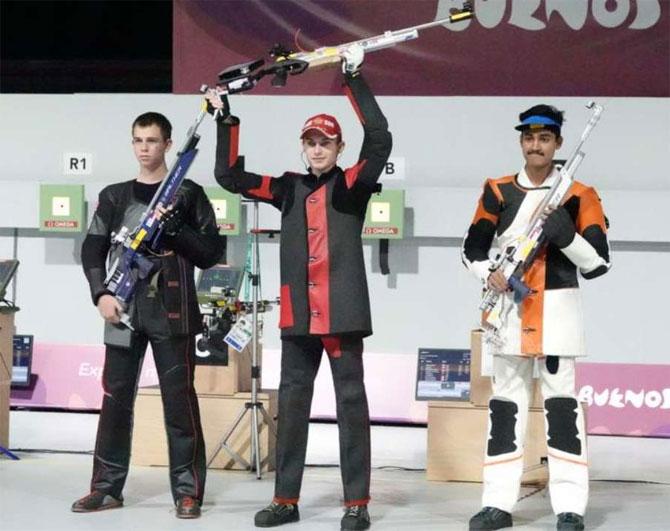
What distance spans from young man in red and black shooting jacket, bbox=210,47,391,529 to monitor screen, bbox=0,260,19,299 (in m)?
1.97

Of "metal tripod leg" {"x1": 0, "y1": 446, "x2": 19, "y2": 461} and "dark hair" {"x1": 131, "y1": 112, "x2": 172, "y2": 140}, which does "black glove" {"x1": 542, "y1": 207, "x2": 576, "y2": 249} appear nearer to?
"dark hair" {"x1": 131, "y1": 112, "x2": 172, "y2": 140}

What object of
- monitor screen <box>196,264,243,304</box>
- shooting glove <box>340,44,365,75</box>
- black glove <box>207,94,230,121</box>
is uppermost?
shooting glove <box>340,44,365,75</box>

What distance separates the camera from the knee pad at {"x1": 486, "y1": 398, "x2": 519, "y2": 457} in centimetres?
479

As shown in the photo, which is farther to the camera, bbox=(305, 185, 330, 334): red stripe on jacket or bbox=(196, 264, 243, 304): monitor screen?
bbox=(196, 264, 243, 304): monitor screen

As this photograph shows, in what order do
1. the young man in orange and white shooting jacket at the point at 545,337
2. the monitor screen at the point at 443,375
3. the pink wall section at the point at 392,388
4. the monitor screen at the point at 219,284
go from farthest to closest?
the pink wall section at the point at 392,388
the monitor screen at the point at 443,375
the monitor screen at the point at 219,284
the young man in orange and white shooting jacket at the point at 545,337

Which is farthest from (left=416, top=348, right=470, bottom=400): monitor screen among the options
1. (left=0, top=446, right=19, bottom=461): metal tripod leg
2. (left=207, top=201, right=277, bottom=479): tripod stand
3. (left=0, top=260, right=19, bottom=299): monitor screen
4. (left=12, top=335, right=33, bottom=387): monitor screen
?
(left=12, top=335, right=33, bottom=387): monitor screen

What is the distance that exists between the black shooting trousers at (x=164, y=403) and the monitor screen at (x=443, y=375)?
5.89ft

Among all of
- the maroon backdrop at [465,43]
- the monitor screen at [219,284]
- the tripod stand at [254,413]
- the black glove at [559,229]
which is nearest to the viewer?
the black glove at [559,229]

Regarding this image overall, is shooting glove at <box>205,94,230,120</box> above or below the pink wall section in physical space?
above

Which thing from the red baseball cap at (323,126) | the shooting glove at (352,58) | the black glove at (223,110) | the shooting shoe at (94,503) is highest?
the shooting glove at (352,58)

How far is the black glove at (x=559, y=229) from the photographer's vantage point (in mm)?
4609

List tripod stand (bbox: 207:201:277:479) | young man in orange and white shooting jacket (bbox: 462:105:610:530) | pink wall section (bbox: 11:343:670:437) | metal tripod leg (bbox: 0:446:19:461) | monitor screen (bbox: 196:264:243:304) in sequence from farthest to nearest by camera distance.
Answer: pink wall section (bbox: 11:343:670:437), monitor screen (bbox: 196:264:243:304), metal tripod leg (bbox: 0:446:19:461), tripod stand (bbox: 207:201:277:479), young man in orange and white shooting jacket (bbox: 462:105:610:530)

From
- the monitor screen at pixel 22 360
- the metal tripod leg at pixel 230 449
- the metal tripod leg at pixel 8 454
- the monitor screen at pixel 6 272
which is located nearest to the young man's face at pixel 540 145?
the metal tripod leg at pixel 230 449

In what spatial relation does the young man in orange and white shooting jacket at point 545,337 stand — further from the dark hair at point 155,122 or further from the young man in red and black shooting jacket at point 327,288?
the dark hair at point 155,122
